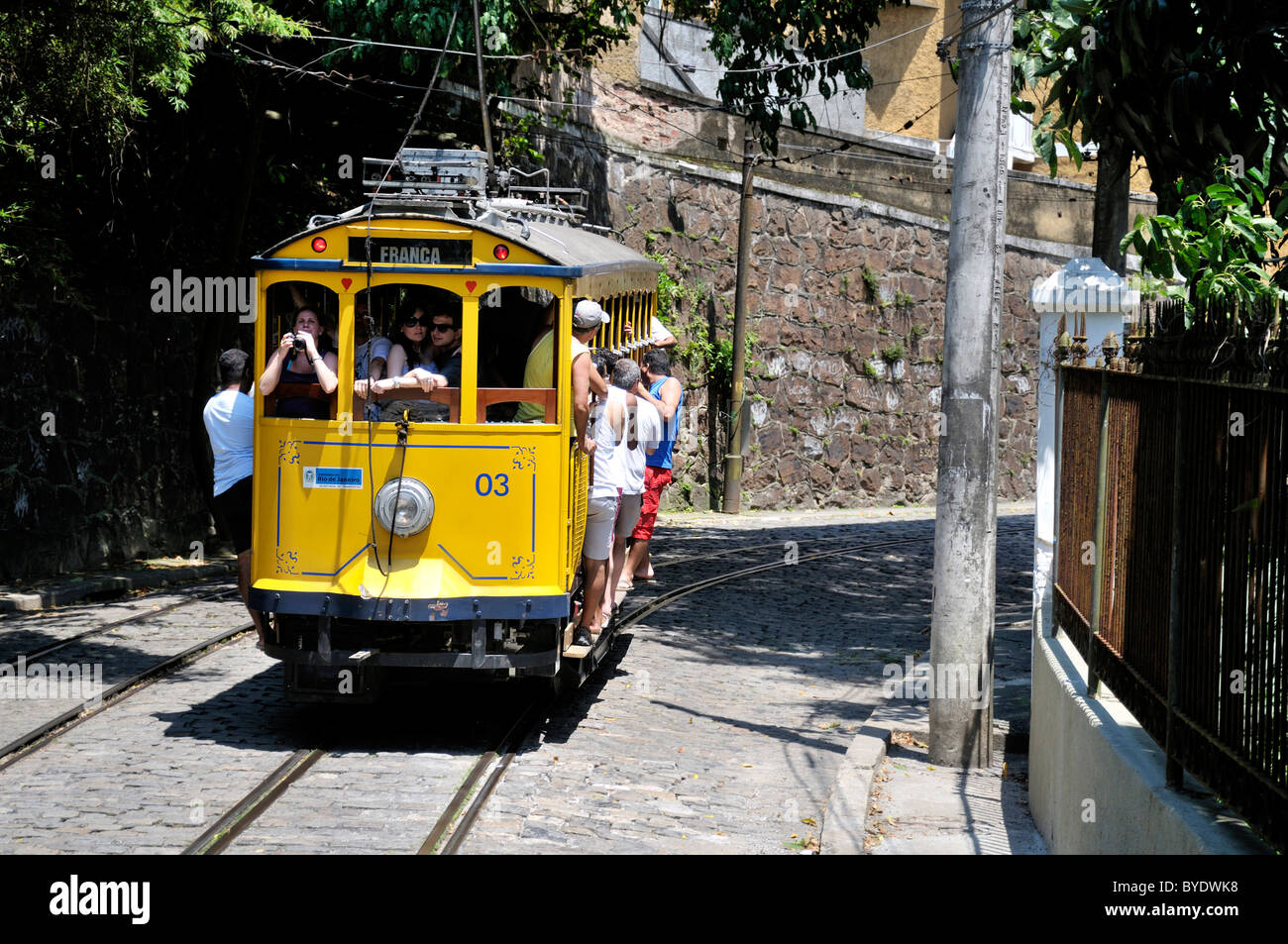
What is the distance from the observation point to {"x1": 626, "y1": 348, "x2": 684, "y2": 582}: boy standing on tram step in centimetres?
1198

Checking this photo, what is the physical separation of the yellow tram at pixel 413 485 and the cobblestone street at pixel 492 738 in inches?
22.8

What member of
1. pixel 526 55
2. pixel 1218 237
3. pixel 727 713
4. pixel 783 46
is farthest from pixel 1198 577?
pixel 526 55

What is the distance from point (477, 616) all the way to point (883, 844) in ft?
8.05


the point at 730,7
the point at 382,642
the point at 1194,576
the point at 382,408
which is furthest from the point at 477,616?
the point at 730,7

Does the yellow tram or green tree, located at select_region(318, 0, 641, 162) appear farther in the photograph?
green tree, located at select_region(318, 0, 641, 162)

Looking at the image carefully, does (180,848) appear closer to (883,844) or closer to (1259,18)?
(883,844)

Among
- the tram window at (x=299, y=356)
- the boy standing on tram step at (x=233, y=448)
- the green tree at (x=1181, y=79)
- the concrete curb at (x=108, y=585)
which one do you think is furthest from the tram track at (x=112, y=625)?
the green tree at (x=1181, y=79)

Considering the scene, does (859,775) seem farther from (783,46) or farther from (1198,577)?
(783,46)

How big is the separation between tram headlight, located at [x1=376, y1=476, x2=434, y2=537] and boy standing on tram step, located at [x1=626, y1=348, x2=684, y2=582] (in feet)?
11.0

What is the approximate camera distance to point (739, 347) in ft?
72.5

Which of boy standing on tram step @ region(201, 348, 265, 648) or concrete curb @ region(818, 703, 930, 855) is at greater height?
boy standing on tram step @ region(201, 348, 265, 648)
